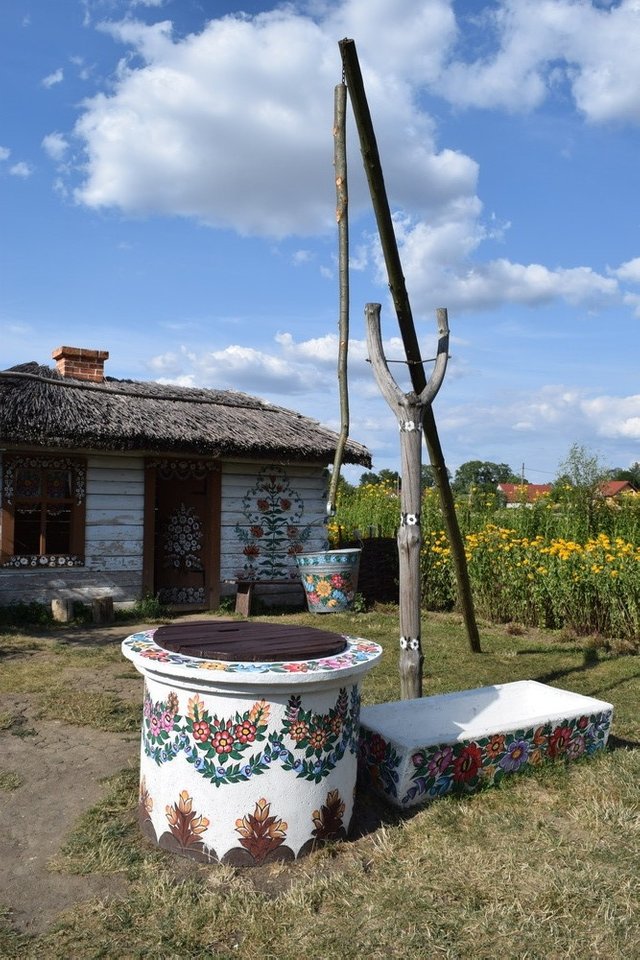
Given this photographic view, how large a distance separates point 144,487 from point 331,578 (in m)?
2.67

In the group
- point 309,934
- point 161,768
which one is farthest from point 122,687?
point 309,934

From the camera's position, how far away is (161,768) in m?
3.23

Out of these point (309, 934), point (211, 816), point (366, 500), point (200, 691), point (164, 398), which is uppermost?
point (164, 398)

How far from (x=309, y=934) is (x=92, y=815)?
4.63 ft

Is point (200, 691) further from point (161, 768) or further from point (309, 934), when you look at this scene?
point (309, 934)

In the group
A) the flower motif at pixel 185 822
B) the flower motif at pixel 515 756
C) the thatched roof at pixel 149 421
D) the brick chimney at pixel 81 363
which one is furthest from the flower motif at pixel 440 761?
the brick chimney at pixel 81 363

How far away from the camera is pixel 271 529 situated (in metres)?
10.8

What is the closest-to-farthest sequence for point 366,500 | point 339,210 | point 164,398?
point 339,210 → point 164,398 → point 366,500

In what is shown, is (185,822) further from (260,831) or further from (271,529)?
(271,529)

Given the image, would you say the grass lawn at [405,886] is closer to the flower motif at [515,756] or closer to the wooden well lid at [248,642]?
the flower motif at [515,756]

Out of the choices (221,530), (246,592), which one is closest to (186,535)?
(221,530)

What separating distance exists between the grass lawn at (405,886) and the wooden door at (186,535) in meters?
6.22

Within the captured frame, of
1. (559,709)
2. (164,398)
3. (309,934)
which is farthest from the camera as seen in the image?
(164,398)

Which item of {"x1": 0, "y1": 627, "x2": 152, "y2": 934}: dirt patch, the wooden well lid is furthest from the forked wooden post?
{"x1": 0, "y1": 627, "x2": 152, "y2": 934}: dirt patch
